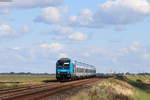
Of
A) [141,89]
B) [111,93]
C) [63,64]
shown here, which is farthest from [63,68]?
[111,93]

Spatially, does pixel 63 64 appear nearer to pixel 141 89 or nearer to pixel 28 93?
pixel 141 89

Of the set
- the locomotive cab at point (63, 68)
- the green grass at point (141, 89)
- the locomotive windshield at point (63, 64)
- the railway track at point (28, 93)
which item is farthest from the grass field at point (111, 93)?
the locomotive windshield at point (63, 64)

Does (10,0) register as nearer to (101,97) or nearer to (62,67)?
(101,97)

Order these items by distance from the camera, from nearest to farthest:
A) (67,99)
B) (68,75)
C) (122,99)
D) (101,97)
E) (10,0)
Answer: (10,0) → (67,99) → (101,97) → (122,99) → (68,75)

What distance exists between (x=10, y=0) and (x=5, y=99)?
872 centimetres

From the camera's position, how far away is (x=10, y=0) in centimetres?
2027

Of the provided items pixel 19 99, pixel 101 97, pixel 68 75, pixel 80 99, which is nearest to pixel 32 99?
pixel 19 99

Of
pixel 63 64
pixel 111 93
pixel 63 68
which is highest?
pixel 63 64

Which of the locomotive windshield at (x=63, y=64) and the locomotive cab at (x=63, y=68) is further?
the locomotive windshield at (x=63, y=64)

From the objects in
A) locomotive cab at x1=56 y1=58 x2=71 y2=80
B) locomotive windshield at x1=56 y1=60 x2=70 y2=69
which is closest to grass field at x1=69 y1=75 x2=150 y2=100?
locomotive cab at x1=56 y1=58 x2=71 y2=80

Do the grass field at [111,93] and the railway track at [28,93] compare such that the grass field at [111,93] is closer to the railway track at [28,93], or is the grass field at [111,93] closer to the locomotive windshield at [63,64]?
the railway track at [28,93]

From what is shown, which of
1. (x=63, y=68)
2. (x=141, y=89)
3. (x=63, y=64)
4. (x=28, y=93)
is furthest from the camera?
(x=63, y=64)

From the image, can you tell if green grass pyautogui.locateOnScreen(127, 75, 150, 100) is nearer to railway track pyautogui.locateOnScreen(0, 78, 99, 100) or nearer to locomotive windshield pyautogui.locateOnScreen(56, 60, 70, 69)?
railway track pyautogui.locateOnScreen(0, 78, 99, 100)

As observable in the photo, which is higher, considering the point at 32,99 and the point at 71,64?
the point at 71,64
